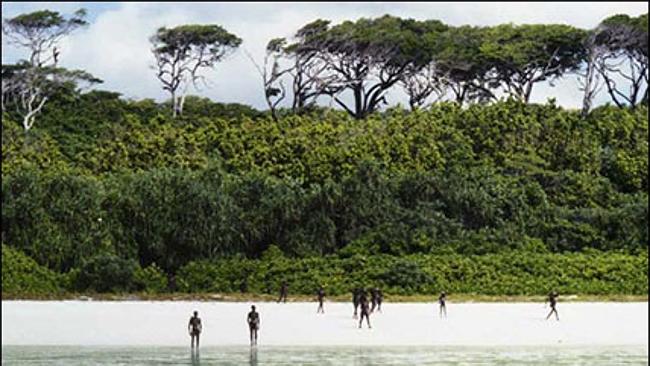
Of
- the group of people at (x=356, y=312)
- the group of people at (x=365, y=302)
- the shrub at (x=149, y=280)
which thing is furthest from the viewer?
the shrub at (x=149, y=280)

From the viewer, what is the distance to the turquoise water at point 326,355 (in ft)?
59.9

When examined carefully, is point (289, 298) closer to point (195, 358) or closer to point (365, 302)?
point (365, 302)

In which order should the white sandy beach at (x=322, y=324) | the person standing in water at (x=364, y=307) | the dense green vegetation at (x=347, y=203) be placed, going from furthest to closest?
1. the dense green vegetation at (x=347, y=203)
2. the person standing in water at (x=364, y=307)
3. the white sandy beach at (x=322, y=324)

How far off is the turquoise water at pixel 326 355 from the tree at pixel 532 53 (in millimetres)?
28435

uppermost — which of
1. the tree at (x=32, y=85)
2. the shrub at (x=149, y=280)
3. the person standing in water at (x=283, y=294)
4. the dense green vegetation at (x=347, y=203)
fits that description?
the tree at (x=32, y=85)

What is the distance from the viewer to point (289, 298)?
28.9m

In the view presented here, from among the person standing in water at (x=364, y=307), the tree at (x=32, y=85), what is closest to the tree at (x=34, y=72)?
the tree at (x=32, y=85)

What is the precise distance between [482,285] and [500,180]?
682 cm

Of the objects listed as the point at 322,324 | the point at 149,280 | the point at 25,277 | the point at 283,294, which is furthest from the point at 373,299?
the point at 25,277

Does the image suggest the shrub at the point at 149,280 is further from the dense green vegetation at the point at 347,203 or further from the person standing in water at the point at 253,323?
the person standing in water at the point at 253,323

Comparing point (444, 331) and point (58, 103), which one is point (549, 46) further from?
point (444, 331)

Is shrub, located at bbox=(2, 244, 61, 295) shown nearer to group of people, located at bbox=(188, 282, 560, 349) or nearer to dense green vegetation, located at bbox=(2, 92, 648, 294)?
dense green vegetation, located at bbox=(2, 92, 648, 294)

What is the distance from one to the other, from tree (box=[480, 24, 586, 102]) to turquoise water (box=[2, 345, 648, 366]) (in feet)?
93.3

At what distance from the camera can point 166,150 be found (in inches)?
1563
